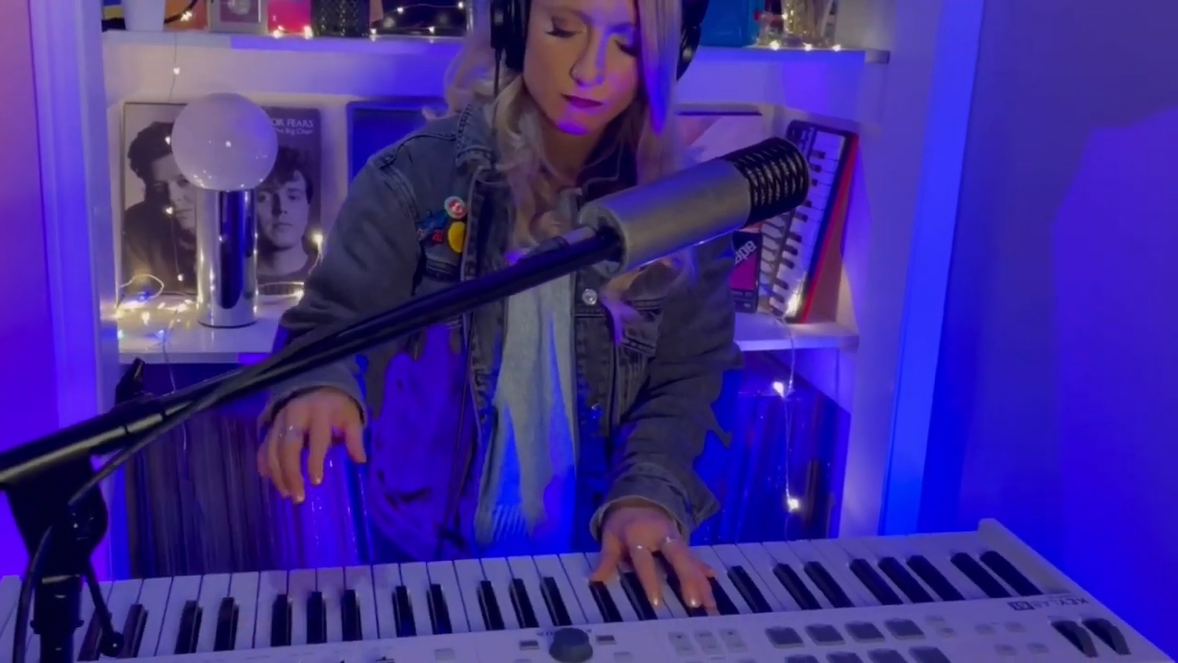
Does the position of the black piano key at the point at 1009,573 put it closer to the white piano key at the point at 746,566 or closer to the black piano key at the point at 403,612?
the white piano key at the point at 746,566

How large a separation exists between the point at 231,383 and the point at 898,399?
1227 mm

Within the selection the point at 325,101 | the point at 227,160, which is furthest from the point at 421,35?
the point at 227,160

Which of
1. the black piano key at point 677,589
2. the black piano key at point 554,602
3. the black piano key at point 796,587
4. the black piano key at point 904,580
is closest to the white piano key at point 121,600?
the black piano key at point 554,602

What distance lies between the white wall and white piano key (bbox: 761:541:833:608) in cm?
39

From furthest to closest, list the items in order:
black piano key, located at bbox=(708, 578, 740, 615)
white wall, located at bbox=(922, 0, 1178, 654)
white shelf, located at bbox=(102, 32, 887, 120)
Answer: 1. white shelf, located at bbox=(102, 32, 887, 120)
2. white wall, located at bbox=(922, 0, 1178, 654)
3. black piano key, located at bbox=(708, 578, 740, 615)

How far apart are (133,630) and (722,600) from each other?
476 millimetres

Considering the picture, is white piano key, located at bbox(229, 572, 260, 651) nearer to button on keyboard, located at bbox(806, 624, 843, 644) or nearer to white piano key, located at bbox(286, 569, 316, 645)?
white piano key, located at bbox(286, 569, 316, 645)

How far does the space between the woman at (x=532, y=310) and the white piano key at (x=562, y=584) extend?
0.15 meters

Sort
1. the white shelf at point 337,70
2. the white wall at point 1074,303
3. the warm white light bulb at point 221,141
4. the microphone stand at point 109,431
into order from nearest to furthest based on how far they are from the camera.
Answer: the microphone stand at point 109,431, the white wall at point 1074,303, the warm white light bulb at point 221,141, the white shelf at point 337,70

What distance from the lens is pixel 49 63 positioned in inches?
51.4

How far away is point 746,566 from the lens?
1.01 meters

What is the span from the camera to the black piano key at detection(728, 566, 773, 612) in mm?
939

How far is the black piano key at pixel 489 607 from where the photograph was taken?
35.0 inches

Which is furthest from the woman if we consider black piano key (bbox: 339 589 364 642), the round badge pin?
black piano key (bbox: 339 589 364 642)
